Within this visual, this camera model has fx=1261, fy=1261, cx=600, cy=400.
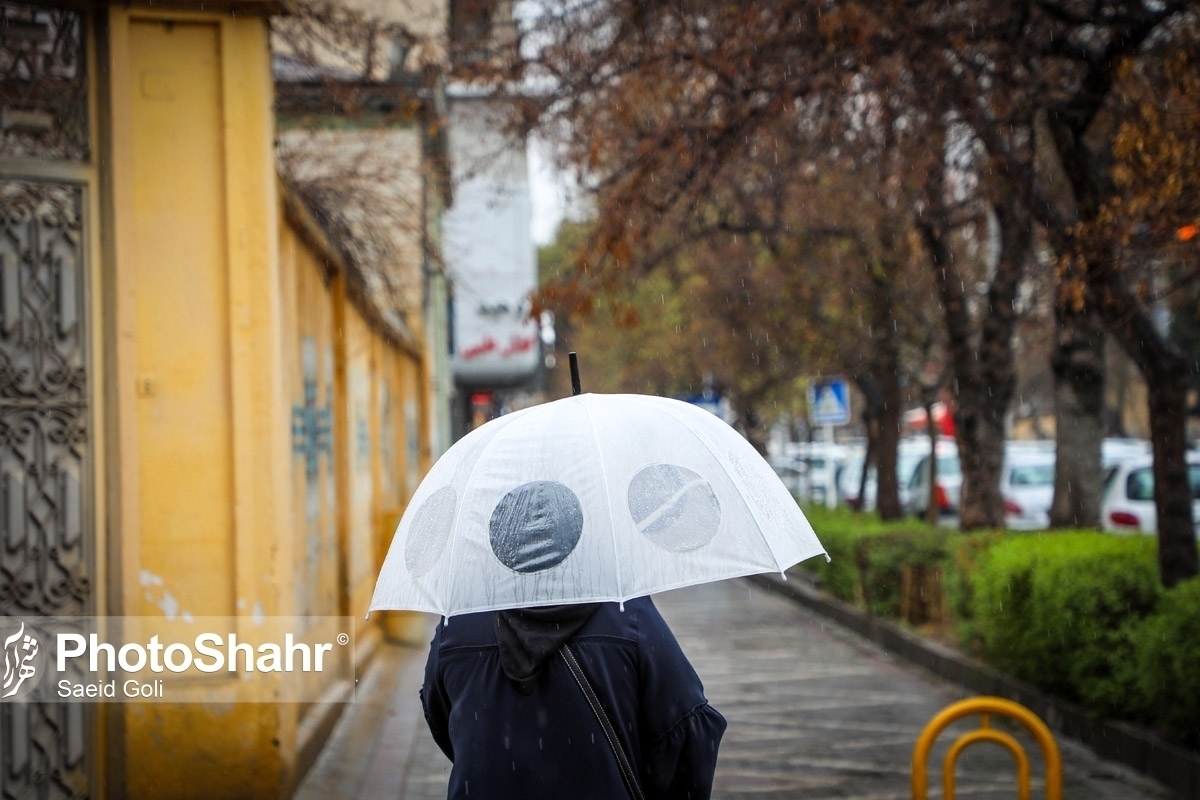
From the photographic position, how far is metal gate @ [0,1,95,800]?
19.5ft

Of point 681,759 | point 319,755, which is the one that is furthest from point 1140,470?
point 681,759

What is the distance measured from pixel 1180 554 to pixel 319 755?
5.73 metres

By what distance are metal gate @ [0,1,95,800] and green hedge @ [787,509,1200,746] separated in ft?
19.3

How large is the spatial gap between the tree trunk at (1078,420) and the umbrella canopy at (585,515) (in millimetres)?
9004

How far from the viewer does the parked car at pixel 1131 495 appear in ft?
56.9

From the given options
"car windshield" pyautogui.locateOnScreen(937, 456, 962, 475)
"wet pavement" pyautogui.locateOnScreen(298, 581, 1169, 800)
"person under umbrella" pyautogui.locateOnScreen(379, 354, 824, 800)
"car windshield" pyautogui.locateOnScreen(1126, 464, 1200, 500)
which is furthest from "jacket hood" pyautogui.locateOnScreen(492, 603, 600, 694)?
"car windshield" pyautogui.locateOnScreen(937, 456, 962, 475)

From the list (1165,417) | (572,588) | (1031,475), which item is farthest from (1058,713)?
(1031,475)

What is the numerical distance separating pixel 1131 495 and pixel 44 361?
50.6ft

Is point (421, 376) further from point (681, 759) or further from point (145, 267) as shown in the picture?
point (681, 759)

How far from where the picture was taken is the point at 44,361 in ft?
20.0

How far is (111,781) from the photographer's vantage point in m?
6.36

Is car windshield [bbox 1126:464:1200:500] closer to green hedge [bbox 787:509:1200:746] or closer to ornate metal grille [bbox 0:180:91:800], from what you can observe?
green hedge [bbox 787:509:1200:746]

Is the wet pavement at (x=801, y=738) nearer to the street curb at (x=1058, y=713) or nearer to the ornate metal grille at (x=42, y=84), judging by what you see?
the street curb at (x=1058, y=713)

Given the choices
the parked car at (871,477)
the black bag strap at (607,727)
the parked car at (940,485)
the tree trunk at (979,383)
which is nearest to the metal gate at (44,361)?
the black bag strap at (607,727)
